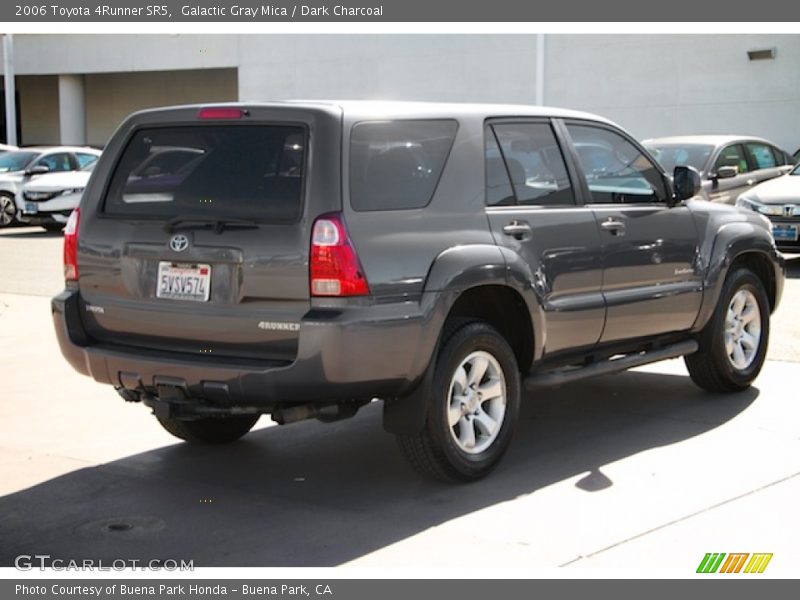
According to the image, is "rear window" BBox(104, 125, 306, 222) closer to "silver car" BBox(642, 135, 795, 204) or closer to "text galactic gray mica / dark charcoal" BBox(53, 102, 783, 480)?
Answer: "text galactic gray mica / dark charcoal" BBox(53, 102, 783, 480)

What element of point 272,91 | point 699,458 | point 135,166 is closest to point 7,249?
point 135,166

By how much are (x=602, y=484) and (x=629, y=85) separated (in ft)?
76.9

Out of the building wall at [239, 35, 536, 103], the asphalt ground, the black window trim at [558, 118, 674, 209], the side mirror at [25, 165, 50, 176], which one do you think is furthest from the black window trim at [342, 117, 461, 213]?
the building wall at [239, 35, 536, 103]

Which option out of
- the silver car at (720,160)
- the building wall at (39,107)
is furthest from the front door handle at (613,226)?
the building wall at (39,107)

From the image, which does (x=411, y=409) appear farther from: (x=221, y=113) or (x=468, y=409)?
(x=221, y=113)

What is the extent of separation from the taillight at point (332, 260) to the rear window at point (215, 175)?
16 cm

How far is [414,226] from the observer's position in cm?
565

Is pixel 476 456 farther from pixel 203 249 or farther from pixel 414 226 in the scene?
pixel 203 249

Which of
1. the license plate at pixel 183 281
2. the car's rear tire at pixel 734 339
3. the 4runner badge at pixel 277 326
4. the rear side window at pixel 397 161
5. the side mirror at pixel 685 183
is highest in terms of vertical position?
the rear side window at pixel 397 161

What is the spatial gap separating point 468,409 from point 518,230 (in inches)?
38.2

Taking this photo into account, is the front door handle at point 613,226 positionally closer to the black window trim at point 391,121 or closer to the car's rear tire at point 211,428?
the black window trim at point 391,121

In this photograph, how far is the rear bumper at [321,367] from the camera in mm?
5270

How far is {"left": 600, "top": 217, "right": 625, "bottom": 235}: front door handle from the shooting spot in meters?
6.80

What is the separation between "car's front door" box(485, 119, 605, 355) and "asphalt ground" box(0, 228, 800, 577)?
765 millimetres
